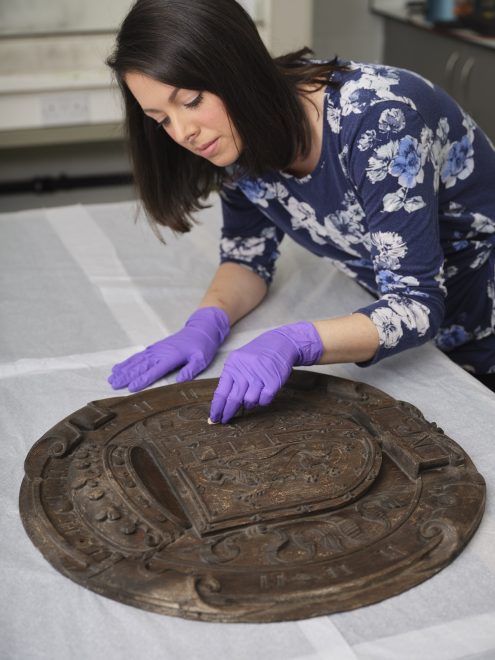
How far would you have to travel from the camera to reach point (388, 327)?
1326 millimetres

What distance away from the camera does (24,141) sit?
3.22 m

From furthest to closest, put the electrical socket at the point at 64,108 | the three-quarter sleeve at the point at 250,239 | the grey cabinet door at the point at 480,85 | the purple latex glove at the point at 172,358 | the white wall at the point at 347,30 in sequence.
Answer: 1. the white wall at the point at 347,30
2. the electrical socket at the point at 64,108
3. the grey cabinet door at the point at 480,85
4. the three-quarter sleeve at the point at 250,239
5. the purple latex glove at the point at 172,358

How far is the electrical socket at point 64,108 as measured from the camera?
2998 millimetres

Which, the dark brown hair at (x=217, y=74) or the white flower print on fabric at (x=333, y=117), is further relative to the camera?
the white flower print on fabric at (x=333, y=117)

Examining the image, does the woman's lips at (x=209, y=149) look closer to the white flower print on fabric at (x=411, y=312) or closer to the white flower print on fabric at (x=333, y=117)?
the white flower print on fabric at (x=333, y=117)

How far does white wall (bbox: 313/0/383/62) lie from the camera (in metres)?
3.61

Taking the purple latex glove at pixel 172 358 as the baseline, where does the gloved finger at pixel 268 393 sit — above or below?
above

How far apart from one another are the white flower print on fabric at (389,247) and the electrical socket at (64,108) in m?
1.94

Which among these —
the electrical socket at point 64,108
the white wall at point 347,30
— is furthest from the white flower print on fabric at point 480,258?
the white wall at point 347,30

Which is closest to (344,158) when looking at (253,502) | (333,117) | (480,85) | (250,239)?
(333,117)

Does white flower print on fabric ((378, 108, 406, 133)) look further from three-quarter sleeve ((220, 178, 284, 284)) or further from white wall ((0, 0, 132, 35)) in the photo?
white wall ((0, 0, 132, 35))

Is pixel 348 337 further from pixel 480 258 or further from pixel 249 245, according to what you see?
pixel 249 245

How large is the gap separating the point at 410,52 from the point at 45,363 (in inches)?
95.0

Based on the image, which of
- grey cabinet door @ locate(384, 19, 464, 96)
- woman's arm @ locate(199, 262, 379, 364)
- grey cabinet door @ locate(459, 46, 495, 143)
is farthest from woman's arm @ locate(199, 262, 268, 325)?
grey cabinet door @ locate(384, 19, 464, 96)
